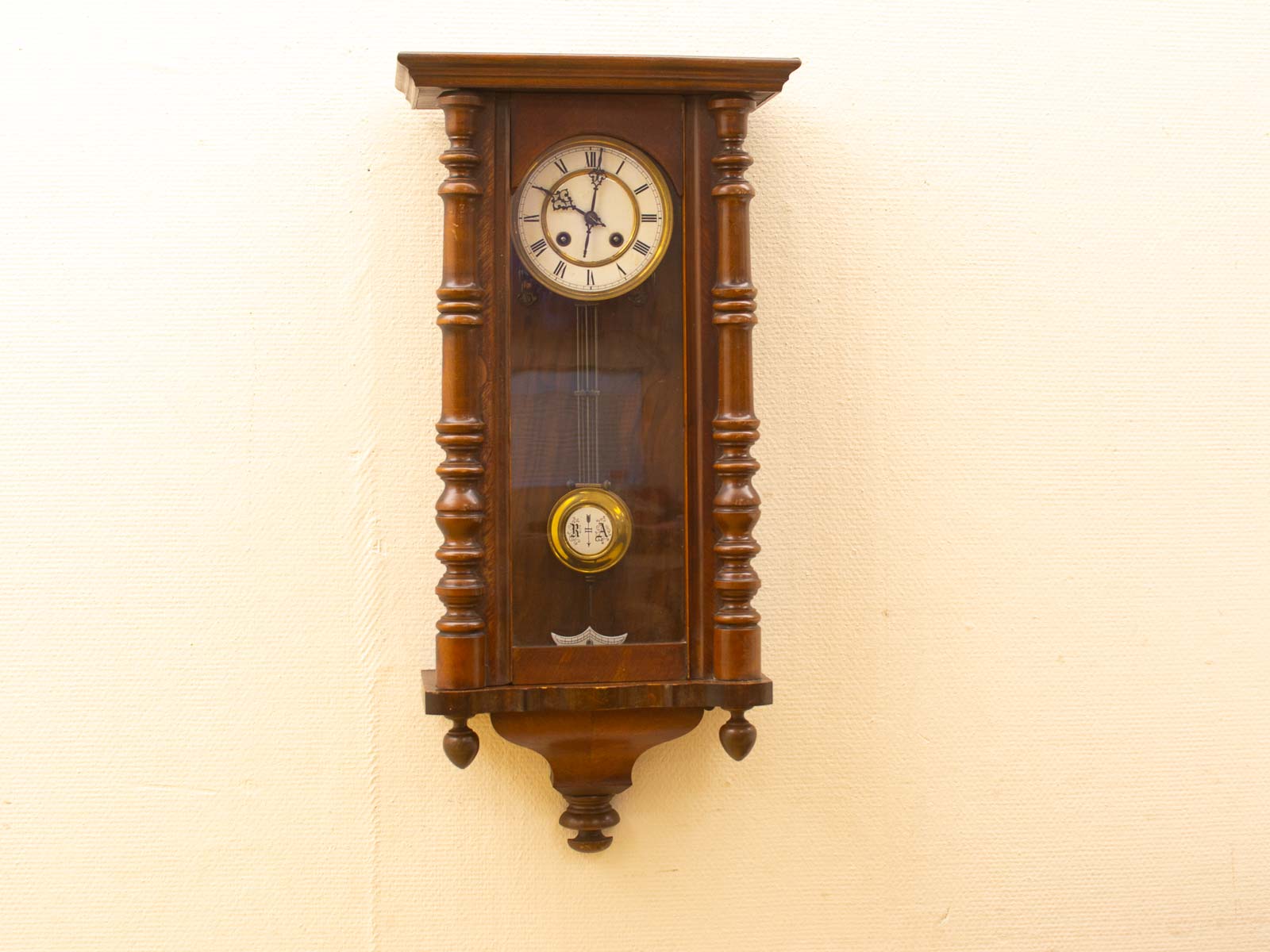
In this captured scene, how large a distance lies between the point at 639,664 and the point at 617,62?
1.83ft

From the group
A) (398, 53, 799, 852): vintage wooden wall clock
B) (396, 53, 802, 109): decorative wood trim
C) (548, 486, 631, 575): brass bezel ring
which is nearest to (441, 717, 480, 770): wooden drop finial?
(398, 53, 799, 852): vintage wooden wall clock

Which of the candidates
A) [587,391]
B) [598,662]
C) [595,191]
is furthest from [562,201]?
[598,662]

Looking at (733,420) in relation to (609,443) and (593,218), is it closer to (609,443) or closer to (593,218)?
(609,443)

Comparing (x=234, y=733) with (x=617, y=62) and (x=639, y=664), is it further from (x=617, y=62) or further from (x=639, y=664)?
(x=617, y=62)

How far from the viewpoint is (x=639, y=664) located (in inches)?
43.3

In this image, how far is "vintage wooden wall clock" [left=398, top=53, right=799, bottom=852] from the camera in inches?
42.1

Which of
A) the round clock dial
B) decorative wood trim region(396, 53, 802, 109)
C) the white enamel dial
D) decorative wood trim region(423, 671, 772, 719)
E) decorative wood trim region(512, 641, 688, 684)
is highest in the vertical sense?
decorative wood trim region(396, 53, 802, 109)

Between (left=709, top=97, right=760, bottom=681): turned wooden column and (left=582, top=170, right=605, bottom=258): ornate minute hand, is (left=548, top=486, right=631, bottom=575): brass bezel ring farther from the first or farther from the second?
(left=582, top=170, right=605, bottom=258): ornate minute hand

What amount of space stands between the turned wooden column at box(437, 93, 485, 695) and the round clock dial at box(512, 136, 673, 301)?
0.06m

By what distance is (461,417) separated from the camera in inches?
41.9

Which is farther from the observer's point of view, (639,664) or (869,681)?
(869,681)

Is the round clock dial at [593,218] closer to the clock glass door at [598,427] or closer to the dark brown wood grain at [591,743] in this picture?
the clock glass door at [598,427]

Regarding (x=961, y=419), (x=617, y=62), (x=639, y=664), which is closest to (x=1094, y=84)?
(x=961, y=419)

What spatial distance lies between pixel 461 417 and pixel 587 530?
0.52 ft
